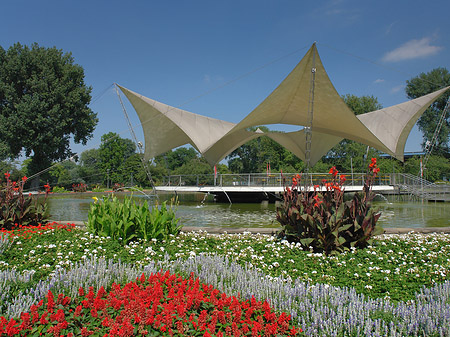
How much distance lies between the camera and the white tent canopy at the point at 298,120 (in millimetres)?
14719

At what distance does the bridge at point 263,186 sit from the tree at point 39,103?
39.4 feet

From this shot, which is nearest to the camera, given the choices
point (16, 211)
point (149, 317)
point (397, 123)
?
point (149, 317)

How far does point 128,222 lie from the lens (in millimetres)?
5598

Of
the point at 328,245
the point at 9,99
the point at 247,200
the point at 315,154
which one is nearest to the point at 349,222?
the point at 328,245

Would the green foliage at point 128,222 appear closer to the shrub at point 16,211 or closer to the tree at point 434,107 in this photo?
the shrub at point 16,211

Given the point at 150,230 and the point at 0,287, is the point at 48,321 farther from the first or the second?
the point at 150,230

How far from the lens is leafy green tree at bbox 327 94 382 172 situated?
37.4 meters

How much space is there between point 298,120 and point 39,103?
71.2 ft

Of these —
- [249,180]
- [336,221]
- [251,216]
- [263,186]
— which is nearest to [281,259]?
[336,221]

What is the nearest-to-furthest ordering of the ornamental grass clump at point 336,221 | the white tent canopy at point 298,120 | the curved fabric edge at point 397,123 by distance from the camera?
the ornamental grass clump at point 336,221, the white tent canopy at point 298,120, the curved fabric edge at point 397,123

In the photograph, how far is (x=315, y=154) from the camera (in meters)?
28.9

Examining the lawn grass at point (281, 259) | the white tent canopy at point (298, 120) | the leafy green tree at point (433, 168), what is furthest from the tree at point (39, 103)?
the leafy green tree at point (433, 168)

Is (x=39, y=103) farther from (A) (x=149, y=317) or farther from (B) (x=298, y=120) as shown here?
(A) (x=149, y=317)

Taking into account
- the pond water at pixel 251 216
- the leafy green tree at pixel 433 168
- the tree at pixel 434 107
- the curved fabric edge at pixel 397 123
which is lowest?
the pond water at pixel 251 216
